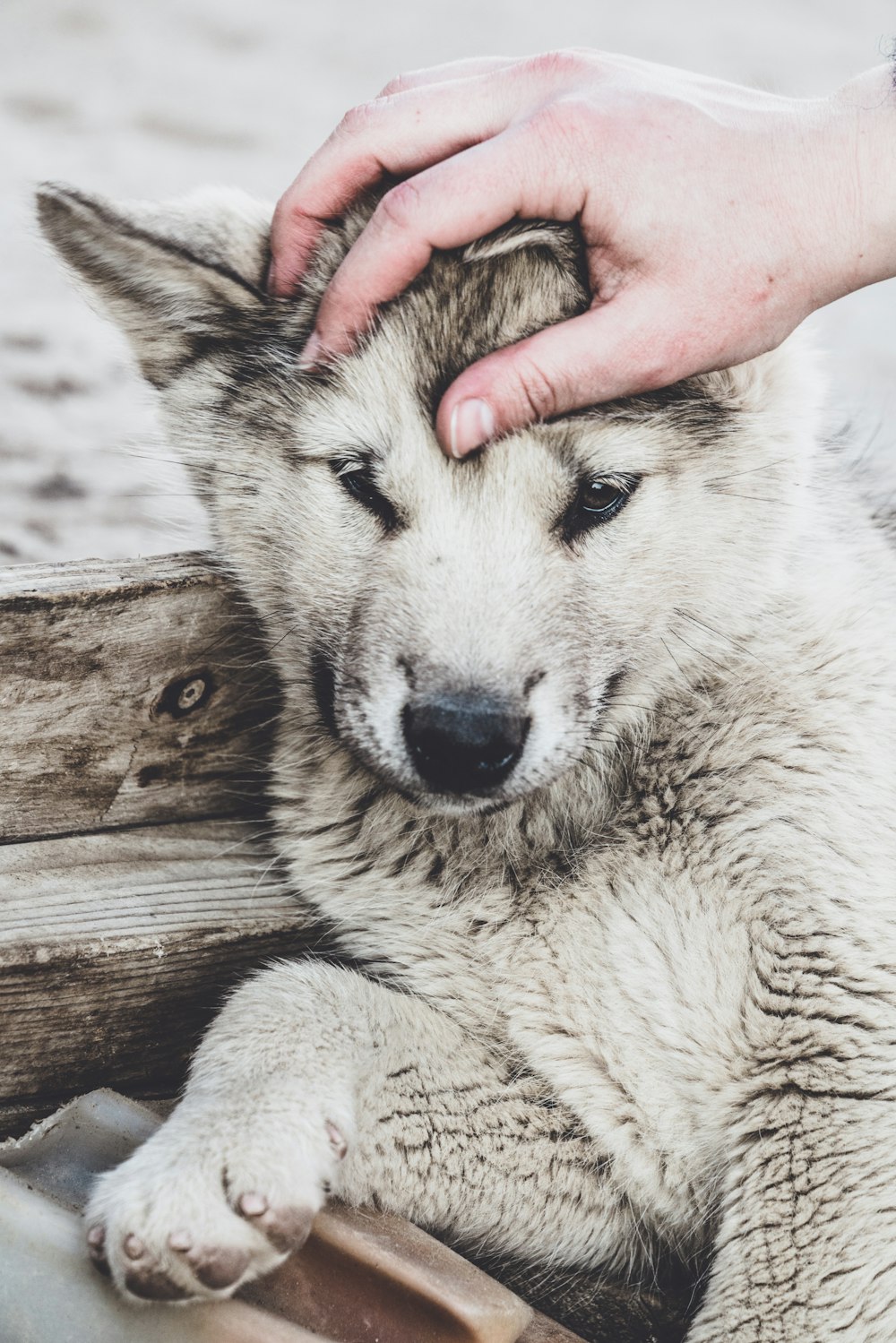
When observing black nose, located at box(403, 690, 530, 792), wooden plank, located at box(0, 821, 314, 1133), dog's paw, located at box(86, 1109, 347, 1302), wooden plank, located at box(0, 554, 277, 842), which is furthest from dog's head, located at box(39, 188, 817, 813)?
dog's paw, located at box(86, 1109, 347, 1302)

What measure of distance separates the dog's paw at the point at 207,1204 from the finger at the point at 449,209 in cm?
145

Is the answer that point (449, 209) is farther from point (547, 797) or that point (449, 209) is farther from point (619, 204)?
point (547, 797)

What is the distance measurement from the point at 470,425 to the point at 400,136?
577 mm

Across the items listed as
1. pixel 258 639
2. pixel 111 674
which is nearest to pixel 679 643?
pixel 258 639

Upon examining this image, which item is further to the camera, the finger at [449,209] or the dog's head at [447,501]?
the dog's head at [447,501]

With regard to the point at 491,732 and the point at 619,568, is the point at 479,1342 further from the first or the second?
the point at 619,568

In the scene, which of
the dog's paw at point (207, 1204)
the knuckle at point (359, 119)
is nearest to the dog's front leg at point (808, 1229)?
the dog's paw at point (207, 1204)

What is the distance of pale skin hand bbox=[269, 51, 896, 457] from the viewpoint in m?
2.31

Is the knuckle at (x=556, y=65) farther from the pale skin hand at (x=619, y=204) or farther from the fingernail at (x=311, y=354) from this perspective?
the fingernail at (x=311, y=354)

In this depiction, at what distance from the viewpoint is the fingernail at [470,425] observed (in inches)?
93.1

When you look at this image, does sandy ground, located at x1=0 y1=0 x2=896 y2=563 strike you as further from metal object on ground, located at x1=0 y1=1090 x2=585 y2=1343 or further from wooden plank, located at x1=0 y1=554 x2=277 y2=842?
metal object on ground, located at x1=0 y1=1090 x2=585 y2=1343

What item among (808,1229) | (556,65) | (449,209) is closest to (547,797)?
(808,1229)

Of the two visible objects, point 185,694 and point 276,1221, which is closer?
point 276,1221

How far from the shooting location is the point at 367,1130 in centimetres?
243
